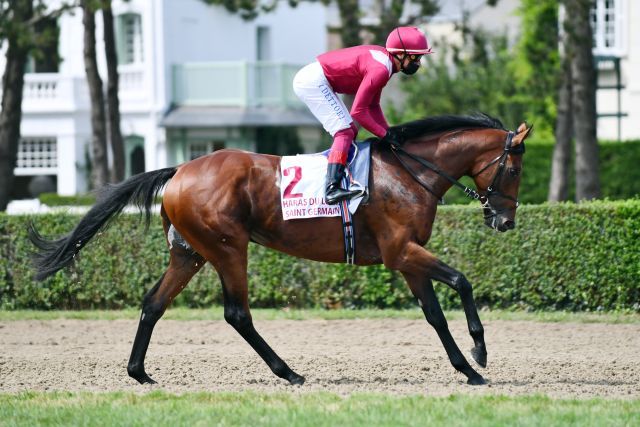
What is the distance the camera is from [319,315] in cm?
1204

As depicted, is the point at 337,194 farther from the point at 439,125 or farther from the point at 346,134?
the point at 439,125

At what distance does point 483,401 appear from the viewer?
6715 mm

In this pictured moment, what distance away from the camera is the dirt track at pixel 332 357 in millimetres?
7777

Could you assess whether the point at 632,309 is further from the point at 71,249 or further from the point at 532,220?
the point at 71,249

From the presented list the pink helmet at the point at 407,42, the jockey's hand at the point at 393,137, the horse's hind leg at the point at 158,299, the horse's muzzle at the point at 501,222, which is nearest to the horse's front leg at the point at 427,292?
the horse's muzzle at the point at 501,222

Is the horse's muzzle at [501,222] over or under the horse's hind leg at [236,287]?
over

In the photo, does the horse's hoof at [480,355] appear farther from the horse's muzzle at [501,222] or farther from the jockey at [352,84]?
the jockey at [352,84]

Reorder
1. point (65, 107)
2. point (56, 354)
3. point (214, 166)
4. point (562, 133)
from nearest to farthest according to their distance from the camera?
point (214, 166) < point (56, 354) < point (562, 133) < point (65, 107)

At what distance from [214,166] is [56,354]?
8.98 feet

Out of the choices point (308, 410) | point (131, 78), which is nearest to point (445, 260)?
point (308, 410)

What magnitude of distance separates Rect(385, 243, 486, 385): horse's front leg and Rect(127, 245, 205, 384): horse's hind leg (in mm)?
1518

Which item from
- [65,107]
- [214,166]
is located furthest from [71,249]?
[65,107]

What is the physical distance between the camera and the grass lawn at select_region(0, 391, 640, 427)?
6184mm

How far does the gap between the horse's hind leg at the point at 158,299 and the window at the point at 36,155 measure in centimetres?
2262
